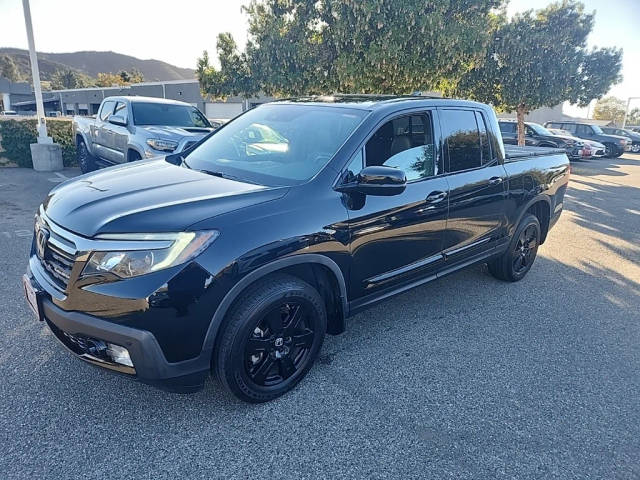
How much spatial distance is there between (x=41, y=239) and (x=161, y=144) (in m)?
4.68

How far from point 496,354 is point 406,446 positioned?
1.37 metres

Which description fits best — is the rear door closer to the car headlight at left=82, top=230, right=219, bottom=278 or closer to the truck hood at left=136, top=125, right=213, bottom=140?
the car headlight at left=82, top=230, right=219, bottom=278

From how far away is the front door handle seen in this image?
332 cm

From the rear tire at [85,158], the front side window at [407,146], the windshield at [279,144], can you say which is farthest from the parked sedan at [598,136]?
the windshield at [279,144]

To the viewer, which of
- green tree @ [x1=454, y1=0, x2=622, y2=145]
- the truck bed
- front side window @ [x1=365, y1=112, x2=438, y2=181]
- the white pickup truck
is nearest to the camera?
front side window @ [x1=365, y1=112, x2=438, y2=181]

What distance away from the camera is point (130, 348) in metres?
2.13

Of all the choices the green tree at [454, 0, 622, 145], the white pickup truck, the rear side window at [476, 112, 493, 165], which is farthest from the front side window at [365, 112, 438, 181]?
the green tree at [454, 0, 622, 145]

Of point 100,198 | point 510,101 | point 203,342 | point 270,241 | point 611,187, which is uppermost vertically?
point 510,101

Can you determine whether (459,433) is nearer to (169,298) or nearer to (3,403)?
(169,298)

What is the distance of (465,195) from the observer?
3.67 meters

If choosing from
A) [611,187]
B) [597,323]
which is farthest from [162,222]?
[611,187]

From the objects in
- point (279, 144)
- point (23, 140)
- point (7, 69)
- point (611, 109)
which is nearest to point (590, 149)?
point (279, 144)

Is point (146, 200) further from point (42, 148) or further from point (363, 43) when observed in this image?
point (42, 148)

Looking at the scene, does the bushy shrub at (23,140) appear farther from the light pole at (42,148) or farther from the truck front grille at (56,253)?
the truck front grille at (56,253)
